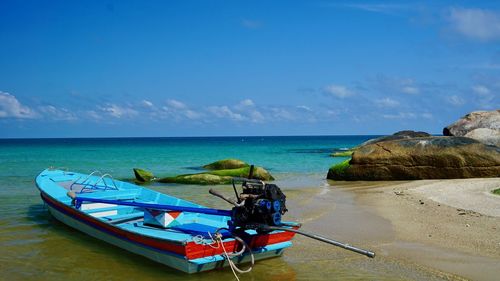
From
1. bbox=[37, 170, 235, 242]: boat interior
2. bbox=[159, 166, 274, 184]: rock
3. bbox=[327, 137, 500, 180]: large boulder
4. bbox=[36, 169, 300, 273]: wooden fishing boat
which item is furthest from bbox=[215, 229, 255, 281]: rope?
bbox=[327, 137, 500, 180]: large boulder

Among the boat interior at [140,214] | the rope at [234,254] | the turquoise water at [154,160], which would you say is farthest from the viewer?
the turquoise water at [154,160]

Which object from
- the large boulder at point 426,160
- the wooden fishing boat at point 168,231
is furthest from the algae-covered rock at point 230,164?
the wooden fishing boat at point 168,231

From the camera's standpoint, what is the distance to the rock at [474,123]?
113ft

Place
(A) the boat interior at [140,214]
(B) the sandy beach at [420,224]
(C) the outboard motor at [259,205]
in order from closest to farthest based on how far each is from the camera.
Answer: (C) the outboard motor at [259,205], (B) the sandy beach at [420,224], (A) the boat interior at [140,214]

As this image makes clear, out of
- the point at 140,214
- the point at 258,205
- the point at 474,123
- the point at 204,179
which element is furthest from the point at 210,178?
the point at 474,123

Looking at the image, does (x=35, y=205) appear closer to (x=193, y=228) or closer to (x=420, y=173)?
(x=193, y=228)

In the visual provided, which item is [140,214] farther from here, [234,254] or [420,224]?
[420,224]

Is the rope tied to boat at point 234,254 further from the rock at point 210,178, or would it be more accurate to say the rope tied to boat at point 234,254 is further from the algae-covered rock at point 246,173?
the algae-covered rock at point 246,173

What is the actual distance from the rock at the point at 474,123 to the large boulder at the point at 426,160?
14460 mm

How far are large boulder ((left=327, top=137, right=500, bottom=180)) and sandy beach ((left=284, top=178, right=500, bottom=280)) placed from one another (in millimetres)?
1805

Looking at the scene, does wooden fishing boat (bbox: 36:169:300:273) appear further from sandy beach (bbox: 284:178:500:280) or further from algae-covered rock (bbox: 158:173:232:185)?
algae-covered rock (bbox: 158:173:232:185)

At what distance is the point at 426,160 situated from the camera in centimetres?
2100

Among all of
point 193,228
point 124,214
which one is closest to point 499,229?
point 193,228

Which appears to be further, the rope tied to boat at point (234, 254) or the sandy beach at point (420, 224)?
the sandy beach at point (420, 224)
